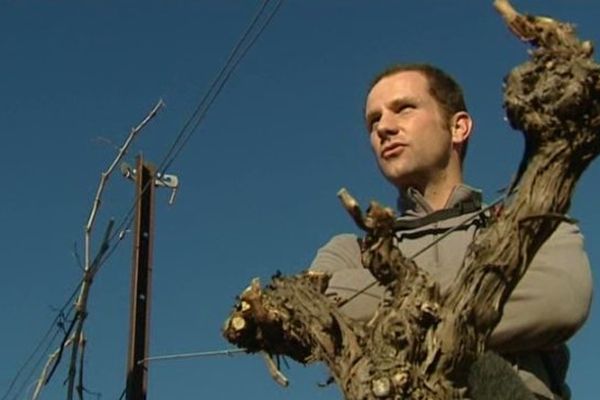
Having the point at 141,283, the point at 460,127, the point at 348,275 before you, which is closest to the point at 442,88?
the point at 460,127

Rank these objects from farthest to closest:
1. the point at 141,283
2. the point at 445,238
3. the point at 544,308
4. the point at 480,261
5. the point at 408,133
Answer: the point at 141,283 < the point at 408,133 < the point at 445,238 < the point at 544,308 < the point at 480,261

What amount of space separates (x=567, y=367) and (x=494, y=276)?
0.37 metres

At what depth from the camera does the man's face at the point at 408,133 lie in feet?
6.64

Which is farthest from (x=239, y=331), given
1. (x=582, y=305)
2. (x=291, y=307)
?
(x=582, y=305)

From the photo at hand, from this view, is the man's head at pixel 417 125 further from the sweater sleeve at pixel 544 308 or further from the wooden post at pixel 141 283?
the wooden post at pixel 141 283

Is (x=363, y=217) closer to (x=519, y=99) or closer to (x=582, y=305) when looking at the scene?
(x=519, y=99)

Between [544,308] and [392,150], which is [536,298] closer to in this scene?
[544,308]

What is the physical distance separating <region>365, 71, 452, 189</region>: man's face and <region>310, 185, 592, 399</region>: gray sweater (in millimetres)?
153

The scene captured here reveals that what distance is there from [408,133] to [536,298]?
1.50 ft

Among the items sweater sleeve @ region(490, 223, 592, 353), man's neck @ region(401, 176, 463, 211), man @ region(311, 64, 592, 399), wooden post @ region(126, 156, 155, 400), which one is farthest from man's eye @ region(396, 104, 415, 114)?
wooden post @ region(126, 156, 155, 400)

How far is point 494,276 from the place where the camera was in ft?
4.92

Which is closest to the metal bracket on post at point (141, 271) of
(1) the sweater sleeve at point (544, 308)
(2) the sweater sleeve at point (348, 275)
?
(2) the sweater sleeve at point (348, 275)

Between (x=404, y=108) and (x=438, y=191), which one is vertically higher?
(x=404, y=108)

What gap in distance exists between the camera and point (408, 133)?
6.64 feet
